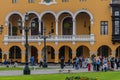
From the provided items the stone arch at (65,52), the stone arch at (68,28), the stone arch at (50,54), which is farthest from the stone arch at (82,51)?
the stone arch at (50,54)

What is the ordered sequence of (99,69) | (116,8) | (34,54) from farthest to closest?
(34,54) < (116,8) < (99,69)

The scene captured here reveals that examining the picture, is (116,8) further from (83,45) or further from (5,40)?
(5,40)

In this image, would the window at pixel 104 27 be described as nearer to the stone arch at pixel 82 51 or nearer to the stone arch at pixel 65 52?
the stone arch at pixel 82 51

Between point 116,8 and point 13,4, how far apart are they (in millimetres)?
16150

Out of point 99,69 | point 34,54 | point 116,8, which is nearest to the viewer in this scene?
point 99,69

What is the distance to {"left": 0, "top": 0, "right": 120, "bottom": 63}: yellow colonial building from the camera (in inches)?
3236

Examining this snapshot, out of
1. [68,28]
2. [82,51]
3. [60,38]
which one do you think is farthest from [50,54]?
[82,51]

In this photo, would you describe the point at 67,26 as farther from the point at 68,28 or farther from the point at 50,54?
the point at 50,54

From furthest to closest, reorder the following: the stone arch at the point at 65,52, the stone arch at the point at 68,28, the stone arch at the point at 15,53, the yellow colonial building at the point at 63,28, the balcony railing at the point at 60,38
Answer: the stone arch at the point at 15,53, the stone arch at the point at 68,28, the stone arch at the point at 65,52, the balcony railing at the point at 60,38, the yellow colonial building at the point at 63,28

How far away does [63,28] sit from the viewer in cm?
8581

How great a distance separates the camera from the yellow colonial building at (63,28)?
270 feet

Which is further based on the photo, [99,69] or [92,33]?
[92,33]

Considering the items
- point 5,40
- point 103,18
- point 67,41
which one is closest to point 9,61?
point 5,40

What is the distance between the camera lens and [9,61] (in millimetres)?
82812
